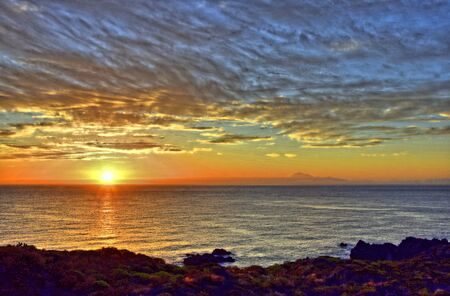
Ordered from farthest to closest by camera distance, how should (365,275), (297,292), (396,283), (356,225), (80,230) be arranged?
(356,225), (80,230), (365,275), (396,283), (297,292)

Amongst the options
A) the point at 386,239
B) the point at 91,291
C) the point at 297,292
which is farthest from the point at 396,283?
the point at 386,239

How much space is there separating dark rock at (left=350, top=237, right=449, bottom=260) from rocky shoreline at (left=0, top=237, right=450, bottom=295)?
15.6 meters

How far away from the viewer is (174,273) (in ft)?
104

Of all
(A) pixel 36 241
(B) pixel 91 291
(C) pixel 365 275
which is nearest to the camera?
(B) pixel 91 291

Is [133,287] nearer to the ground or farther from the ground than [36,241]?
farther from the ground

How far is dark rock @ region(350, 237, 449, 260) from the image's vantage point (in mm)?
51688

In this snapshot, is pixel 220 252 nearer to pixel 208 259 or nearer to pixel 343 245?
pixel 208 259

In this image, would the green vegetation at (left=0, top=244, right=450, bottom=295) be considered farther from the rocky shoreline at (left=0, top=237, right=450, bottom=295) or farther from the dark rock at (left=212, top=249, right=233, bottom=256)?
the dark rock at (left=212, top=249, right=233, bottom=256)

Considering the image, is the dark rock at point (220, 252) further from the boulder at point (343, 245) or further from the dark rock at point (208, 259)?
the boulder at point (343, 245)

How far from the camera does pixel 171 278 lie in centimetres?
2720

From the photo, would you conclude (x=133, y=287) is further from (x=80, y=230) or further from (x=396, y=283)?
(x=80, y=230)

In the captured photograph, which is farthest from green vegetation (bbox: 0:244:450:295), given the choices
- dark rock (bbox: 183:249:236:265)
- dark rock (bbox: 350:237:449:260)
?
dark rock (bbox: 350:237:449:260)

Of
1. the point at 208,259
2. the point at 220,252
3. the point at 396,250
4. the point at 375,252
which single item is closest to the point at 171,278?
the point at 208,259

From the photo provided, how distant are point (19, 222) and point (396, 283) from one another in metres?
97.8
